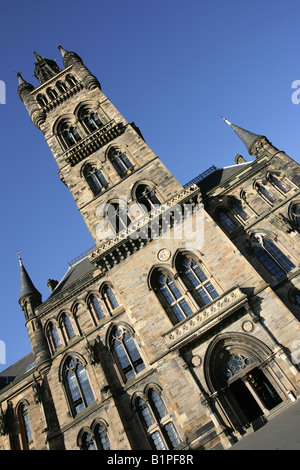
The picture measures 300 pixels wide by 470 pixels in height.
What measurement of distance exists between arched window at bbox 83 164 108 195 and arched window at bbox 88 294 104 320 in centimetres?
762

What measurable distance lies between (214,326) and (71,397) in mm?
9671

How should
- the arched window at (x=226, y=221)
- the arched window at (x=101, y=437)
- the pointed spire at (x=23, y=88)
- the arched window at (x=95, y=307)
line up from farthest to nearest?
the pointed spire at (x=23, y=88) < the arched window at (x=95, y=307) < the arched window at (x=226, y=221) < the arched window at (x=101, y=437)

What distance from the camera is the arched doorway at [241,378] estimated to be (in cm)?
1413

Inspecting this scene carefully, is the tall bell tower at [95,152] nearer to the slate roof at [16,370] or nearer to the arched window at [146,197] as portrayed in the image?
the arched window at [146,197]

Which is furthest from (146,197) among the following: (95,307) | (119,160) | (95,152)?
(95,307)

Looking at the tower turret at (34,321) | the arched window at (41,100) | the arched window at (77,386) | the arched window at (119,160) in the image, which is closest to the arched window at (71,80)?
the arched window at (41,100)

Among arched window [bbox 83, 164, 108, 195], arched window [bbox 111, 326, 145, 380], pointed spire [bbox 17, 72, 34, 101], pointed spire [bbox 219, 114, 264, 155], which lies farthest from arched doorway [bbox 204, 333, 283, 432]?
pointed spire [bbox 17, 72, 34, 101]

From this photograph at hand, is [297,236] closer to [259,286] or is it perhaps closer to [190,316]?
[259,286]

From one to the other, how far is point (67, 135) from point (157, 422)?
2345 centimetres

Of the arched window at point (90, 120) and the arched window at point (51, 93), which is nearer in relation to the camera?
the arched window at point (90, 120)

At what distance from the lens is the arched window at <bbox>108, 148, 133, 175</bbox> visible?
24.3 m

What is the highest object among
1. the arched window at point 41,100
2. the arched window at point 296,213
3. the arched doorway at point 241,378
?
the arched window at point 41,100

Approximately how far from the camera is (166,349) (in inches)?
626

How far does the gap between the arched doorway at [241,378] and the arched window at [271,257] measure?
4705 mm
